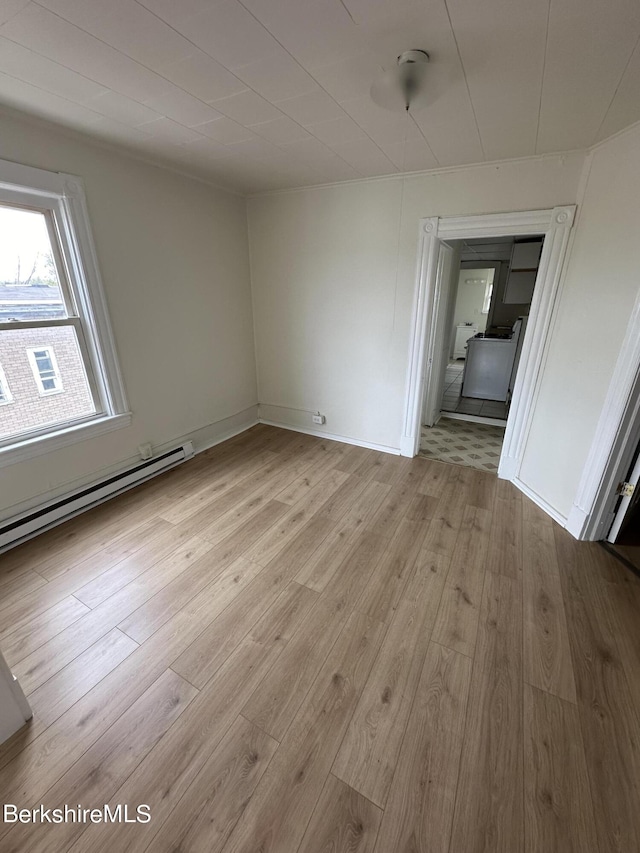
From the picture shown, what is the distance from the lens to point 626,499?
218 centimetres

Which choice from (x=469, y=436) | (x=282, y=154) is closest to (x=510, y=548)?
(x=469, y=436)

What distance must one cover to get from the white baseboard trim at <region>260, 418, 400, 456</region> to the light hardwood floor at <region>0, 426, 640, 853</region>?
111 cm

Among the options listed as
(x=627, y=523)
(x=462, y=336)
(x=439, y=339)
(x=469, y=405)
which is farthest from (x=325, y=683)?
(x=462, y=336)

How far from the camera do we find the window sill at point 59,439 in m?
2.18

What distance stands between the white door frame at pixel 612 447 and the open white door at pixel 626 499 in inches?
1.2

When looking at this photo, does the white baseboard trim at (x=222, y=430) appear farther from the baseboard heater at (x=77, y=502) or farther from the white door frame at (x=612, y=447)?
the white door frame at (x=612, y=447)

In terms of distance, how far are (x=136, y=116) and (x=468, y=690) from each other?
336 cm

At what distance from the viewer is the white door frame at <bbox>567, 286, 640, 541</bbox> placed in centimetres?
195

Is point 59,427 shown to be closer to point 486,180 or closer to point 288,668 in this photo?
point 288,668

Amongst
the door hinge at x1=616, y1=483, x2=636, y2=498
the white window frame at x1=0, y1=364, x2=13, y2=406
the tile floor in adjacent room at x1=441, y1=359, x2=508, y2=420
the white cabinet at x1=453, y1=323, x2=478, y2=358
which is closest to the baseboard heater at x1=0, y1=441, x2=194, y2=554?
the white window frame at x1=0, y1=364, x2=13, y2=406

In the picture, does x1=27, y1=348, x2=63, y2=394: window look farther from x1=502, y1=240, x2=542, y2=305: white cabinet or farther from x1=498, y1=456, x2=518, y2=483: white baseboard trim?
x1=502, y1=240, x2=542, y2=305: white cabinet

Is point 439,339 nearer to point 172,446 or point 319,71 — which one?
point 319,71

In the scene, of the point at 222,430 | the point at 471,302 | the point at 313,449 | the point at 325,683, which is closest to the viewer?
the point at 325,683

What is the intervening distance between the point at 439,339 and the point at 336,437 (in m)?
1.66
